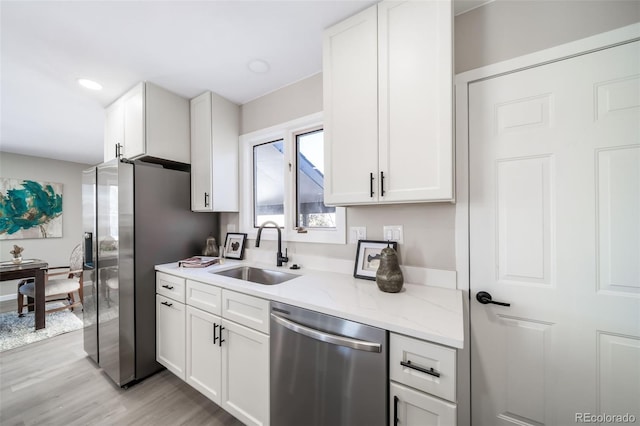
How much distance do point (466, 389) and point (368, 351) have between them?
2.55 ft

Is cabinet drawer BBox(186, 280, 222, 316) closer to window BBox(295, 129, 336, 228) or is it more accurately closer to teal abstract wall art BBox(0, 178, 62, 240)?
window BBox(295, 129, 336, 228)

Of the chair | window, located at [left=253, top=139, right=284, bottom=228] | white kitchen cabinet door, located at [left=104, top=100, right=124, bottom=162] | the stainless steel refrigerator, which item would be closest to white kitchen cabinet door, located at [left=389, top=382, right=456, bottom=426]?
window, located at [left=253, top=139, right=284, bottom=228]

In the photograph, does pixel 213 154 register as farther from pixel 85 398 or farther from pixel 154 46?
pixel 85 398

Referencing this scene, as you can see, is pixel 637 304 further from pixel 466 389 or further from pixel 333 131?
pixel 333 131

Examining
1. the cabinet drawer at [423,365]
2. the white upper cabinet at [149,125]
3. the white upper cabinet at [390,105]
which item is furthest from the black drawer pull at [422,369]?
the white upper cabinet at [149,125]

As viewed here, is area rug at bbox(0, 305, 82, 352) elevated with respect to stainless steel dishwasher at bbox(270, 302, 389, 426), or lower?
lower

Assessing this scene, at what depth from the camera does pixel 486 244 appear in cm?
125

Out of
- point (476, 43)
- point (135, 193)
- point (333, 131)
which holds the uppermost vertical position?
point (476, 43)

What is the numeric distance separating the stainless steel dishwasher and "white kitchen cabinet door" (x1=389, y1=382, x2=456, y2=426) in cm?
4

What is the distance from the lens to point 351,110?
140 cm

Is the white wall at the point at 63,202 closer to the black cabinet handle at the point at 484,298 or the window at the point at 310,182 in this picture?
the window at the point at 310,182

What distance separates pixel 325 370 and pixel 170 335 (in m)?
1.51

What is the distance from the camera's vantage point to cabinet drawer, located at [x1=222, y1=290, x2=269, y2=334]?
1.30m

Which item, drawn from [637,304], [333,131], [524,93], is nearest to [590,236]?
[637,304]
